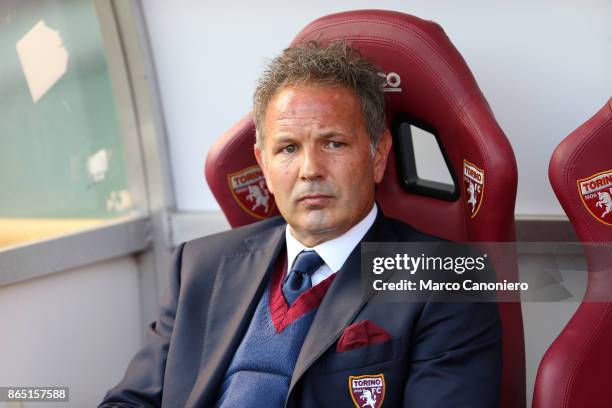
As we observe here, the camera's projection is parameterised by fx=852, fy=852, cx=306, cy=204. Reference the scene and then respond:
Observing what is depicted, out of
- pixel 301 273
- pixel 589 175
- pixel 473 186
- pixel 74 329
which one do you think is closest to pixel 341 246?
pixel 301 273

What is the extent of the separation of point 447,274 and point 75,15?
1720 mm

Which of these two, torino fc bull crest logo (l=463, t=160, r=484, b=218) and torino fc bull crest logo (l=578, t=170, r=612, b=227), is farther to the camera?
torino fc bull crest logo (l=463, t=160, r=484, b=218)

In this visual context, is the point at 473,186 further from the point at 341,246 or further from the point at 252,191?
the point at 252,191

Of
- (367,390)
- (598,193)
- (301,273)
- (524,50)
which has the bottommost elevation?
(367,390)

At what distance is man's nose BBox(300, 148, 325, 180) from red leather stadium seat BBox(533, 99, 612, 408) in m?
0.49

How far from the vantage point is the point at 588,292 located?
1.76 m

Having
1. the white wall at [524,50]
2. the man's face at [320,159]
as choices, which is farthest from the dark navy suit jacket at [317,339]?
the white wall at [524,50]

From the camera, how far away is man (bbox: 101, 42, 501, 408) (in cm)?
176

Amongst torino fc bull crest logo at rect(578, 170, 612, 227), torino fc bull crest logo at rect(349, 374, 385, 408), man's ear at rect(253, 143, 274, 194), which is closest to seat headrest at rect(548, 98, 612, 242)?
torino fc bull crest logo at rect(578, 170, 612, 227)

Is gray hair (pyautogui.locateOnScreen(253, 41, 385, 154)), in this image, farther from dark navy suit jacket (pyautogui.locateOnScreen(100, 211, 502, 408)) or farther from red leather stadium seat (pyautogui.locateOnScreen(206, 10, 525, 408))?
dark navy suit jacket (pyautogui.locateOnScreen(100, 211, 502, 408))

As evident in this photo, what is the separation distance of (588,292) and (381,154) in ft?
1.85

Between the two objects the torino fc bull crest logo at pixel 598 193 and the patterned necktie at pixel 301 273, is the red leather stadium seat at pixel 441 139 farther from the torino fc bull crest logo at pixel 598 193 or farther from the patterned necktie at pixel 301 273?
the patterned necktie at pixel 301 273

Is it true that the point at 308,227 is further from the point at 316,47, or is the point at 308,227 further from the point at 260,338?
the point at 316,47

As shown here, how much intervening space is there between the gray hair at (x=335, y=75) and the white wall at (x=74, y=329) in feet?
3.45
